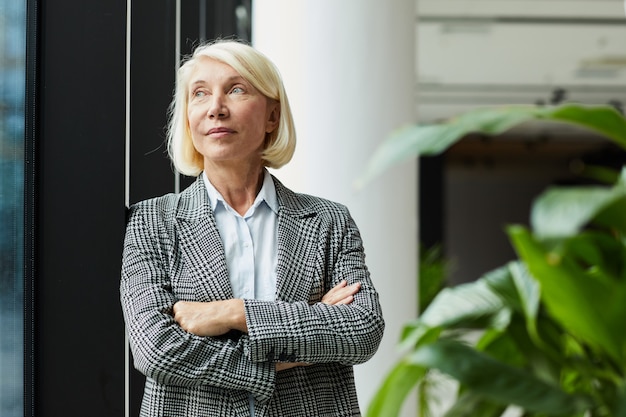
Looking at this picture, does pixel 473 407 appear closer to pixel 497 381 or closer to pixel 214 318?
pixel 497 381

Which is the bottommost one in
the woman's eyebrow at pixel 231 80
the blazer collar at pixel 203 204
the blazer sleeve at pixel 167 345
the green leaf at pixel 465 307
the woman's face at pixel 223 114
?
the blazer sleeve at pixel 167 345

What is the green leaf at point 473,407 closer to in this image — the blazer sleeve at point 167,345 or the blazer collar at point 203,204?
the blazer sleeve at point 167,345

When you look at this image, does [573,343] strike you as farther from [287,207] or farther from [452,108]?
[452,108]

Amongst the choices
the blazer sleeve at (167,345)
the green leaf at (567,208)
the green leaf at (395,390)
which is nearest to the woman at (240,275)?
the blazer sleeve at (167,345)

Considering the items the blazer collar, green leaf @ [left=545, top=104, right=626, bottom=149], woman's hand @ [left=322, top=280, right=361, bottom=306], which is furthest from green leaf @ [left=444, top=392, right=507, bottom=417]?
the blazer collar

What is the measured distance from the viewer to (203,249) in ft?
7.09

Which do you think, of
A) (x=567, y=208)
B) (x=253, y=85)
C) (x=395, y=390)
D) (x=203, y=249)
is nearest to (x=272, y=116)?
(x=253, y=85)

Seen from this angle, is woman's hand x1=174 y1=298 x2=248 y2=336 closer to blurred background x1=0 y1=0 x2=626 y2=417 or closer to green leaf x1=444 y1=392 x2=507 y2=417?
blurred background x1=0 y1=0 x2=626 y2=417

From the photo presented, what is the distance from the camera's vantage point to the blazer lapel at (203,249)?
213cm

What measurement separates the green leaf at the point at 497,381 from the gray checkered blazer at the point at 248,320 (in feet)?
3.60

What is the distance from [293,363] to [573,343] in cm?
103

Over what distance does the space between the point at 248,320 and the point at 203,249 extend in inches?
8.6

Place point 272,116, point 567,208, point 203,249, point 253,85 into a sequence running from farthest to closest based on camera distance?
point 272,116, point 253,85, point 203,249, point 567,208

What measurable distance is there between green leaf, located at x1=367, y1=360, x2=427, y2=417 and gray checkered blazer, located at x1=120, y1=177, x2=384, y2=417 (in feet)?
3.15
